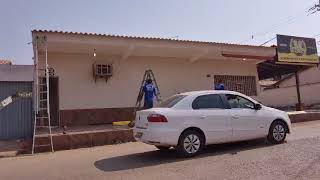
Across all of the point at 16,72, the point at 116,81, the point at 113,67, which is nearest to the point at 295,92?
the point at 116,81

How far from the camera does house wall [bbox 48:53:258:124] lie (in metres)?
16.0

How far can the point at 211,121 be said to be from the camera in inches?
389

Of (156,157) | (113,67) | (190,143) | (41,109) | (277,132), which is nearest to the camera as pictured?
(190,143)

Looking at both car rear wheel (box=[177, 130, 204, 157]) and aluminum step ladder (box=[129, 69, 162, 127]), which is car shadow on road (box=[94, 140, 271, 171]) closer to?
car rear wheel (box=[177, 130, 204, 157])

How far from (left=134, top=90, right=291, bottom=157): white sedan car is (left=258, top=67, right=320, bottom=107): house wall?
73.0ft

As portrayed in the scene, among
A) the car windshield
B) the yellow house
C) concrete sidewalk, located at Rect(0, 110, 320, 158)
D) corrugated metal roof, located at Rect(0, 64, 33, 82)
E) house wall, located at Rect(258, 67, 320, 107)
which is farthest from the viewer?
house wall, located at Rect(258, 67, 320, 107)

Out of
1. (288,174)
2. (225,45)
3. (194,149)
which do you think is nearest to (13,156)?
(194,149)

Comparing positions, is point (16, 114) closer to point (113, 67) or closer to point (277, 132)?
point (113, 67)

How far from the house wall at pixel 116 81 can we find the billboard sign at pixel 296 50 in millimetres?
2997

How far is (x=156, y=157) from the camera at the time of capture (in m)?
9.90

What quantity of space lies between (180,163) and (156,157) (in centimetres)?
113

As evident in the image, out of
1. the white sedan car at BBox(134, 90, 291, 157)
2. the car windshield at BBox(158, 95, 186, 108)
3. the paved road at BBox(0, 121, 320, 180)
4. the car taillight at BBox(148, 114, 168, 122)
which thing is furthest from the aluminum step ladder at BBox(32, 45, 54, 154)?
the car taillight at BBox(148, 114, 168, 122)

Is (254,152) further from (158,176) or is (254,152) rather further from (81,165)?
(81,165)

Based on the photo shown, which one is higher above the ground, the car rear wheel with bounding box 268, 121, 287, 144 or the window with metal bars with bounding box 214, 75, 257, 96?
the window with metal bars with bounding box 214, 75, 257, 96
